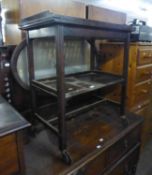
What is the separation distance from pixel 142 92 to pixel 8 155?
1.46 m

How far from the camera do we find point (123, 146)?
49.8 inches

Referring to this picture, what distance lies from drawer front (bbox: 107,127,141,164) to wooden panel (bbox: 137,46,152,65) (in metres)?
0.62

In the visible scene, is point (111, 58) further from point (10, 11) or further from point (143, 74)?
point (10, 11)

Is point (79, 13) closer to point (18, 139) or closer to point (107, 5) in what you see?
point (107, 5)

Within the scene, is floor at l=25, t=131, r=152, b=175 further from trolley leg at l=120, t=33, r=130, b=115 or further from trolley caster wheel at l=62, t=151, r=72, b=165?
trolley leg at l=120, t=33, r=130, b=115

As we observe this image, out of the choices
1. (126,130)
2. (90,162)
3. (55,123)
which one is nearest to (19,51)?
(55,123)

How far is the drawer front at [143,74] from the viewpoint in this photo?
1562 millimetres

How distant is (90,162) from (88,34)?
0.76m

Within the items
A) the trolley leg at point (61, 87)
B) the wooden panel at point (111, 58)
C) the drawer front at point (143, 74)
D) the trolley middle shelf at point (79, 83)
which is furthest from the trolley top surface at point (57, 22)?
the drawer front at point (143, 74)

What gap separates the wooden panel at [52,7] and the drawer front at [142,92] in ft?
2.91

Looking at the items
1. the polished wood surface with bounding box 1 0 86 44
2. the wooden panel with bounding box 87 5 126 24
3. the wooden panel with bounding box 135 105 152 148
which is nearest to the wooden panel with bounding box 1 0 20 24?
the polished wood surface with bounding box 1 0 86 44

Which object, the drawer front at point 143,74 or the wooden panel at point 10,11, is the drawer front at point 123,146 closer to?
the drawer front at point 143,74

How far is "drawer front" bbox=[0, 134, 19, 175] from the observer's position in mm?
616

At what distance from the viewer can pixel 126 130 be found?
1.24 meters
